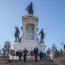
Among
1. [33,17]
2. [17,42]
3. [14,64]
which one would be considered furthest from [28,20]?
[14,64]

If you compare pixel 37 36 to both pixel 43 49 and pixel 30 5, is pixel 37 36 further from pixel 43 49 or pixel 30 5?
pixel 30 5

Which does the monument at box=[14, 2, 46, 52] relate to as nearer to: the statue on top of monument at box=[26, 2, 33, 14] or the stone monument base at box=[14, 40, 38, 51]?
the stone monument base at box=[14, 40, 38, 51]

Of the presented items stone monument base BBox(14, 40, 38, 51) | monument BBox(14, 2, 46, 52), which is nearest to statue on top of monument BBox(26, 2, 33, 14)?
monument BBox(14, 2, 46, 52)

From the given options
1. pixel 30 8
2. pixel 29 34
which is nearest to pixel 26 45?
pixel 29 34

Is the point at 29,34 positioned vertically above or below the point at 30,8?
below

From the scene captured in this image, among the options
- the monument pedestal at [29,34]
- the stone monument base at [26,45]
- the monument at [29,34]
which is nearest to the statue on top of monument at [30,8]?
the monument at [29,34]

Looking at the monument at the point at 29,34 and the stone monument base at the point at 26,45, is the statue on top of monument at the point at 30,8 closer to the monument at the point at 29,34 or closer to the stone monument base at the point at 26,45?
the monument at the point at 29,34

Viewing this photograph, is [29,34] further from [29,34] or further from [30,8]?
[30,8]

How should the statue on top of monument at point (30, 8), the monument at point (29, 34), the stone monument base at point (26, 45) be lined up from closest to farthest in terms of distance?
1. the stone monument base at point (26, 45)
2. the monument at point (29, 34)
3. the statue on top of monument at point (30, 8)

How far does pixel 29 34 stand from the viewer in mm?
36312

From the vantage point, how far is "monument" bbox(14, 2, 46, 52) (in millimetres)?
35875

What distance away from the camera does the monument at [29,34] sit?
3588 cm

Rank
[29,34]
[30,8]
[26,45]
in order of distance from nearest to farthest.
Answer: [26,45] < [29,34] < [30,8]

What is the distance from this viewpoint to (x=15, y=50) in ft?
117
